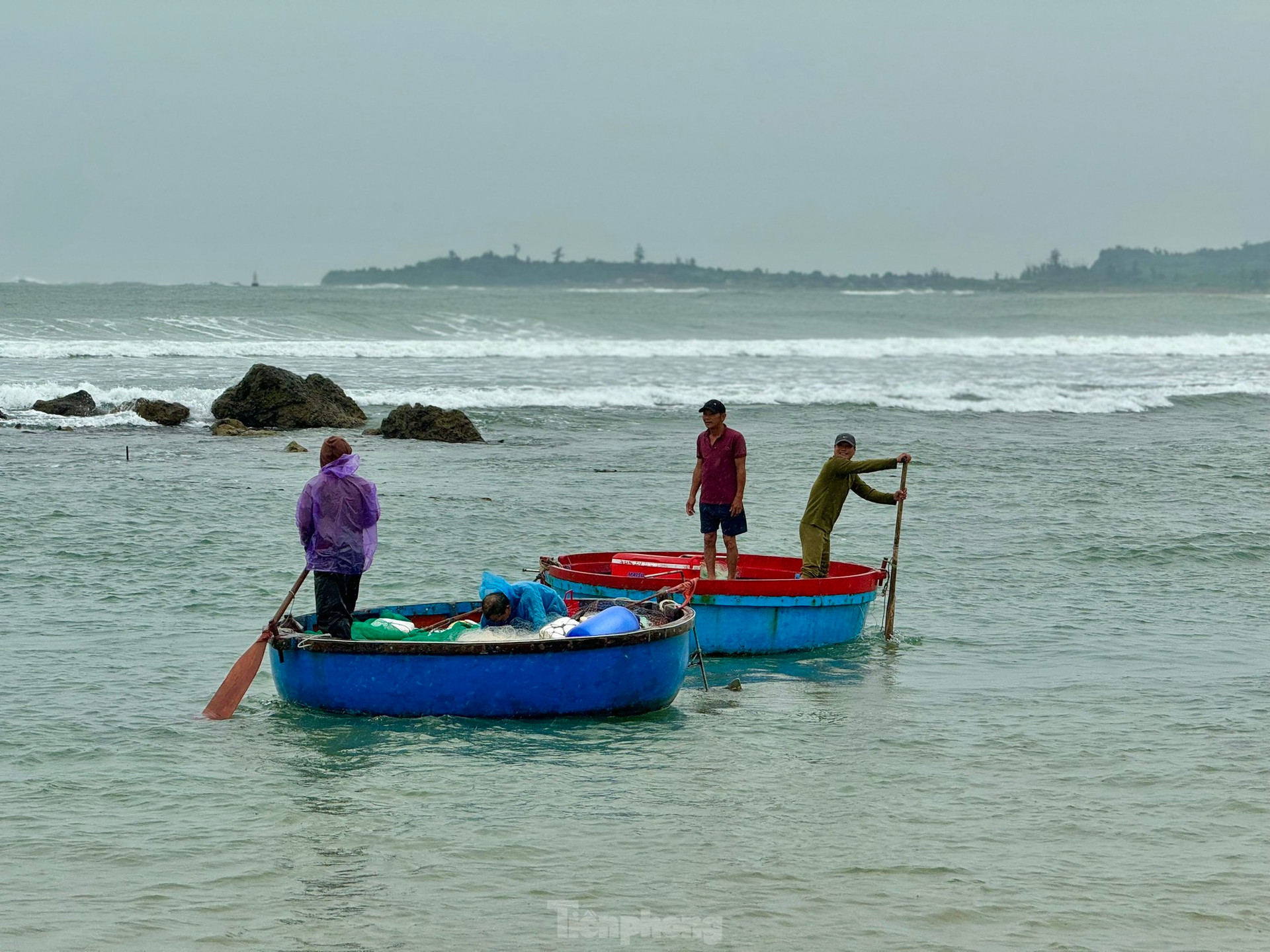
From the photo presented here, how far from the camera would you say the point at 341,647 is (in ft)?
29.4

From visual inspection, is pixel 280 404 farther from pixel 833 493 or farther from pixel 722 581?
pixel 722 581

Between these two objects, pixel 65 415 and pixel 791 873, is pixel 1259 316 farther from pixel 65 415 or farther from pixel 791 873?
pixel 791 873

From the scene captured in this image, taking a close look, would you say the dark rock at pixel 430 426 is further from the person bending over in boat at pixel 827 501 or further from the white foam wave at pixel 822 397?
the person bending over in boat at pixel 827 501

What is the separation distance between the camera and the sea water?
6.33 meters

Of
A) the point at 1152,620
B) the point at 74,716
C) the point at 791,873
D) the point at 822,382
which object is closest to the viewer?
the point at 791,873

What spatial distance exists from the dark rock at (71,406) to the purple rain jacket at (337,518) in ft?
65.1

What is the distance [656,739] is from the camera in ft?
29.1

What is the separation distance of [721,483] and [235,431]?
16001 mm

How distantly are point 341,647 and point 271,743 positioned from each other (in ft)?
2.27

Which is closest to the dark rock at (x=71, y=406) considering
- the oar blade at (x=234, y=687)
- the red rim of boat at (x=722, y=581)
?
the red rim of boat at (x=722, y=581)

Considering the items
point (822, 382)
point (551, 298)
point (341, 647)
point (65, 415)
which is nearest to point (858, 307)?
point (551, 298)

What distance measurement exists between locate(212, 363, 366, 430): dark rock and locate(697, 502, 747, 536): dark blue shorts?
53.4ft

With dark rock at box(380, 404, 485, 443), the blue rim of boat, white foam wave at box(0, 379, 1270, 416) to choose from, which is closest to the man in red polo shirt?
the blue rim of boat

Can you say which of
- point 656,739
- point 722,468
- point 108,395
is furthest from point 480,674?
point 108,395
